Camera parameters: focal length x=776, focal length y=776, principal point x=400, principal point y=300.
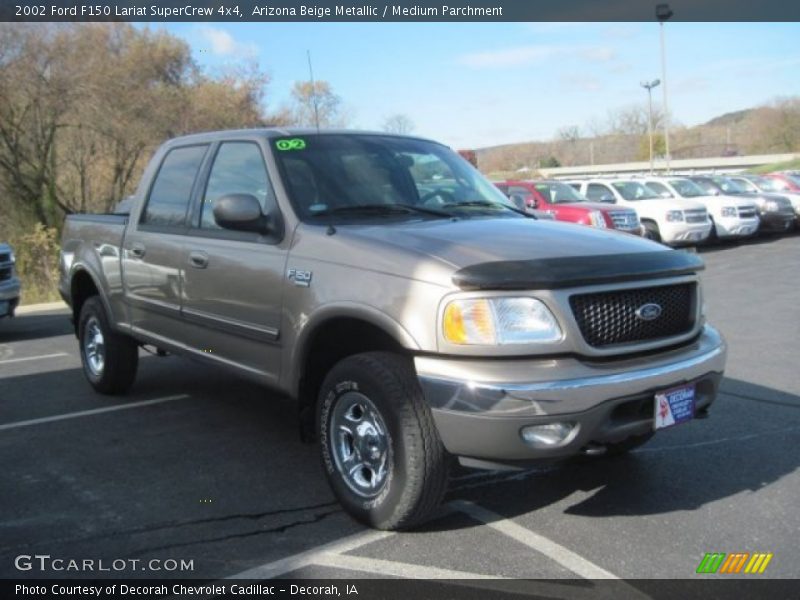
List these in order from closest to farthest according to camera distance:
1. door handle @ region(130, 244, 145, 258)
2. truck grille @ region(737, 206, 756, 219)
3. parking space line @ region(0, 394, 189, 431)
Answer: door handle @ region(130, 244, 145, 258) < parking space line @ region(0, 394, 189, 431) < truck grille @ region(737, 206, 756, 219)

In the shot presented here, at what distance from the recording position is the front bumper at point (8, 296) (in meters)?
9.88

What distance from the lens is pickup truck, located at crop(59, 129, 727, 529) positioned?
10.5 feet

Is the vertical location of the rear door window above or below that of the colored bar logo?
above

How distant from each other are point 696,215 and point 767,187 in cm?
781

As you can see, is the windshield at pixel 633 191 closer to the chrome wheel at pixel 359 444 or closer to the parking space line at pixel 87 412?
the parking space line at pixel 87 412

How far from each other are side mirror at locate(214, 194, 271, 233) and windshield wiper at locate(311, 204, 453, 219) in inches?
12.3

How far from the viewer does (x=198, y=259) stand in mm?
4676

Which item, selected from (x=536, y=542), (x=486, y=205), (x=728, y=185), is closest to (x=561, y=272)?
(x=536, y=542)

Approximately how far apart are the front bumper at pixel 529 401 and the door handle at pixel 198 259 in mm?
1844

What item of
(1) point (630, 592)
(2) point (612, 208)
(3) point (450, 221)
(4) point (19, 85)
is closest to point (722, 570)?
(1) point (630, 592)

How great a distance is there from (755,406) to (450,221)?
287 cm

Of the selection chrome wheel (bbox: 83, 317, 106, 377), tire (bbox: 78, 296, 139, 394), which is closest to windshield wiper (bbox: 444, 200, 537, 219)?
tire (bbox: 78, 296, 139, 394)

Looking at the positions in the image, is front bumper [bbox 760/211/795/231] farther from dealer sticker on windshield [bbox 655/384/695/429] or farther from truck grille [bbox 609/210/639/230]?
dealer sticker on windshield [bbox 655/384/695/429]

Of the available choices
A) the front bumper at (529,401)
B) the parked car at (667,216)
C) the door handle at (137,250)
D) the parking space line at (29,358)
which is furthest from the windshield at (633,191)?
the front bumper at (529,401)
